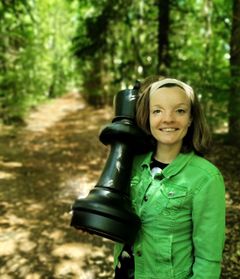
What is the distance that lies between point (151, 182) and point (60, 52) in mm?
32107

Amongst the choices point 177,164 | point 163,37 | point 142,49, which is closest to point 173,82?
point 177,164

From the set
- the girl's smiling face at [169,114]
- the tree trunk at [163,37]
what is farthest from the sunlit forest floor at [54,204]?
the girl's smiling face at [169,114]

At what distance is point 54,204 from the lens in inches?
248

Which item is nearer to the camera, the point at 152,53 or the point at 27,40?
the point at 152,53

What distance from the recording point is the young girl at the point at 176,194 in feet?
5.39

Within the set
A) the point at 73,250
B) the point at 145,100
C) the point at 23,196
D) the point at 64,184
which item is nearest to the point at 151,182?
the point at 145,100

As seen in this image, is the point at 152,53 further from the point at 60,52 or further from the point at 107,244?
the point at 60,52

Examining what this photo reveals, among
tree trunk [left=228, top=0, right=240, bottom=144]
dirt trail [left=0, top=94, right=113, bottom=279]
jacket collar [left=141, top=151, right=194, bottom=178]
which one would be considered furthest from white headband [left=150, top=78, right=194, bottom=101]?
tree trunk [left=228, top=0, right=240, bottom=144]

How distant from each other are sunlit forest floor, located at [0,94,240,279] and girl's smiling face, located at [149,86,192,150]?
2653 millimetres

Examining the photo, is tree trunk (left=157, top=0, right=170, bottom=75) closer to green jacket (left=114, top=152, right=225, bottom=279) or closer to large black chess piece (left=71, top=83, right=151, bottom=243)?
large black chess piece (left=71, top=83, right=151, bottom=243)

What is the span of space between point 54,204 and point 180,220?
4.86 m

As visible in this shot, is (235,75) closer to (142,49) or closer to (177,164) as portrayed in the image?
(177,164)

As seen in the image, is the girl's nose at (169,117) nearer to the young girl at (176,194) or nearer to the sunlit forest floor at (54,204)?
the young girl at (176,194)

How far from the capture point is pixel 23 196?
6.61m
